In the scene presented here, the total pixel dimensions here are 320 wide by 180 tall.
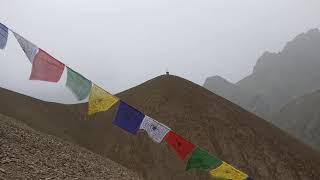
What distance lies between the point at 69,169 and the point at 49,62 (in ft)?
17.2

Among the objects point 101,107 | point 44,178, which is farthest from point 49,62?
point 44,178

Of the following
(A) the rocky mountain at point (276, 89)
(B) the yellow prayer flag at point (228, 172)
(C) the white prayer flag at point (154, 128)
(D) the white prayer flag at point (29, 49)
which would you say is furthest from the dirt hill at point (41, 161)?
(A) the rocky mountain at point (276, 89)

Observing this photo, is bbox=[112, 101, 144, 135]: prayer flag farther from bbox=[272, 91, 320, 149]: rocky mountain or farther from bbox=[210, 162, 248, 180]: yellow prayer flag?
bbox=[272, 91, 320, 149]: rocky mountain

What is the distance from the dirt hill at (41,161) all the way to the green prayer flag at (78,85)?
3.27m

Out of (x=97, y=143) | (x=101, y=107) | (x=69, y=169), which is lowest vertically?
(x=97, y=143)

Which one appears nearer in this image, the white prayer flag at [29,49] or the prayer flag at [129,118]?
the white prayer flag at [29,49]

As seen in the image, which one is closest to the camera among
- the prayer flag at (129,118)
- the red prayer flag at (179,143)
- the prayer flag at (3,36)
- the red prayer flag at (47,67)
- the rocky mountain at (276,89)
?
the red prayer flag at (47,67)

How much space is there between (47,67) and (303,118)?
4334 inches

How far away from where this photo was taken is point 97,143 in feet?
135

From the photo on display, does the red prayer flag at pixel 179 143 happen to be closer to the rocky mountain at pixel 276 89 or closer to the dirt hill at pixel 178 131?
the dirt hill at pixel 178 131

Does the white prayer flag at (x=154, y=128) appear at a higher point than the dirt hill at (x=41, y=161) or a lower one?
higher

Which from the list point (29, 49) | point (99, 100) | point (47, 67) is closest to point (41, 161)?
point (99, 100)

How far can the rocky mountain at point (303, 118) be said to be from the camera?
10719cm

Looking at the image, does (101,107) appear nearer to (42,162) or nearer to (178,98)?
(42,162)
